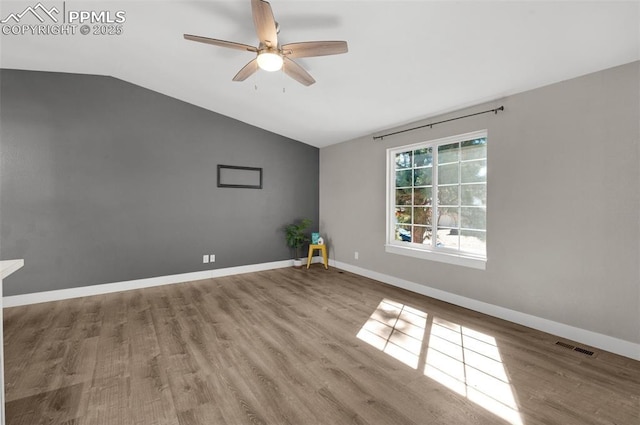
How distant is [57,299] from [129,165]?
206cm

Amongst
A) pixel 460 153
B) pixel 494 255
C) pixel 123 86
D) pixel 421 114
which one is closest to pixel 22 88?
pixel 123 86

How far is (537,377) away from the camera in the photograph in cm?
216

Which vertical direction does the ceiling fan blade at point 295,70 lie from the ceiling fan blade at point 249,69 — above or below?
below

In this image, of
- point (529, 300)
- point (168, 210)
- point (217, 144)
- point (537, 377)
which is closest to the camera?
point (537, 377)

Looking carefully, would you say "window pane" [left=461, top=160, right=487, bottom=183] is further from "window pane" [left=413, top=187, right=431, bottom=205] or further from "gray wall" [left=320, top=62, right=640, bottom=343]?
"window pane" [left=413, top=187, right=431, bottom=205]

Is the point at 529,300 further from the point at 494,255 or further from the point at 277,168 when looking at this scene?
the point at 277,168

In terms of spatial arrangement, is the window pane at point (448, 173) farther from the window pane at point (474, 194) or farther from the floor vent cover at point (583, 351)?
the floor vent cover at point (583, 351)

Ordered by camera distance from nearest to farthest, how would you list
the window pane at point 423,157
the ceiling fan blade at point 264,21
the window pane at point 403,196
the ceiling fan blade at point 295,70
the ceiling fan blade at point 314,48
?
the ceiling fan blade at point 264,21
the ceiling fan blade at point 314,48
the ceiling fan blade at point 295,70
the window pane at point 423,157
the window pane at point 403,196

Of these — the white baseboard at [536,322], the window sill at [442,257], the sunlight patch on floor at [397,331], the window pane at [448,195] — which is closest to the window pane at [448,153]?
the window pane at [448,195]

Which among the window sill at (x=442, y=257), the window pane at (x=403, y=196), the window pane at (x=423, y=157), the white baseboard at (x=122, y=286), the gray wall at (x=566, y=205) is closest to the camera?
the gray wall at (x=566, y=205)

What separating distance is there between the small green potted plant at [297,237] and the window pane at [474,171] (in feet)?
9.91

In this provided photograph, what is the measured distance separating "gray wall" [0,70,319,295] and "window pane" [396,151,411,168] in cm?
244

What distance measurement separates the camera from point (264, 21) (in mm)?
2082

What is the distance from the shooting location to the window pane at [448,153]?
383cm
